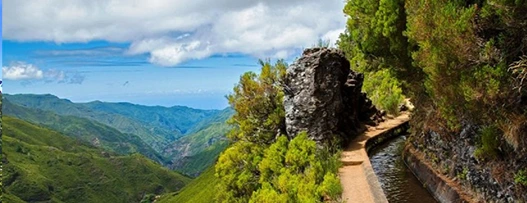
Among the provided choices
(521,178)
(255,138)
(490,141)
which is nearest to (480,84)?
(490,141)

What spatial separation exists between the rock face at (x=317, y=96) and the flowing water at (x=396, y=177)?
7.36 ft

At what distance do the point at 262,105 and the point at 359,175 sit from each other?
11.0 m

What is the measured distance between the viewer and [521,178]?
10562 millimetres

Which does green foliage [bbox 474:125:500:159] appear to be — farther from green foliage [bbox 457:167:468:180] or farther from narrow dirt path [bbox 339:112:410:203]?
narrow dirt path [bbox 339:112:410:203]

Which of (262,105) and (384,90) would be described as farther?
(384,90)

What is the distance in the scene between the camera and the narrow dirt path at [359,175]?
14.9 meters

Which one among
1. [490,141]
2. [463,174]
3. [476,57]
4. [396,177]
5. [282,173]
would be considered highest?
[476,57]

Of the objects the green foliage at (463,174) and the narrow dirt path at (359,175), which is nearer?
the green foliage at (463,174)

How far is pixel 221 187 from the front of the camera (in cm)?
2903

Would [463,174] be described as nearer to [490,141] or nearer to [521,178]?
[490,141]

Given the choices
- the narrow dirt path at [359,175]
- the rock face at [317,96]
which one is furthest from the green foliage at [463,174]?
the rock face at [317,96]

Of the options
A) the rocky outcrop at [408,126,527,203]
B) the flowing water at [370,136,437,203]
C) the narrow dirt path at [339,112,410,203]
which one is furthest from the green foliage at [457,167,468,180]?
the narrow dirt path at [339,112,410,203]

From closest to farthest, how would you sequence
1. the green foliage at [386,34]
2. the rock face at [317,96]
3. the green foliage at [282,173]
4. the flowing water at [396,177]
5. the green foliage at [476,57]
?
1. the green foliage at [476,57]
2. the green foliage at [282,173]
3. the flowing water at [396,177]
4. the green foliage at [386,34]
5. the rock face at [317,96]

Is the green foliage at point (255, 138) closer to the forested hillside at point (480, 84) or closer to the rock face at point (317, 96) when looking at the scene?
the rock face at point (317, 96)
